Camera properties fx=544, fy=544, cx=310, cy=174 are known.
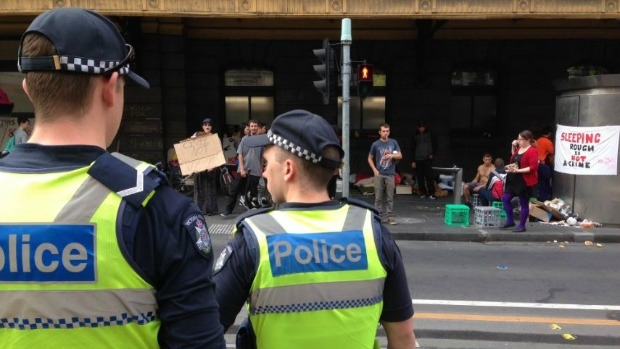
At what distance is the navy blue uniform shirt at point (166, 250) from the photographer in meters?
1.24

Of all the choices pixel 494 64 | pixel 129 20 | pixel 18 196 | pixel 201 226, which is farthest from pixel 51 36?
pixel 494 64

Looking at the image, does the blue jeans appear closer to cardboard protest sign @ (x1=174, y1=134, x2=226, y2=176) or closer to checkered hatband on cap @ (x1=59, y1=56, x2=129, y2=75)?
cardboard protest sign @ (x1=174, y1=134, x2=226, y2=176)

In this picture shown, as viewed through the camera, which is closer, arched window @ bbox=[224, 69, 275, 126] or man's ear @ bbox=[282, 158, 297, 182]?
man's ear @ bbox=[282, 158, 297, 182]

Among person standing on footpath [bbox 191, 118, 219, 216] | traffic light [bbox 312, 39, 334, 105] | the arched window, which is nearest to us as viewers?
traffic light [bbox 312, 39, 334, 105]

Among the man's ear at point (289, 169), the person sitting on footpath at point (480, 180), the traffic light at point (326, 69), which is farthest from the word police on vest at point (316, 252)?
the person sitting on footpath at point (480, 180)

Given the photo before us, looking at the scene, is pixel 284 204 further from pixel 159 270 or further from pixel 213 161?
pixel 213 161

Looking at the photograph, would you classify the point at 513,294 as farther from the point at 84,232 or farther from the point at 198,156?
the point at 198,156

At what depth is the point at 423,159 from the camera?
1438 cm

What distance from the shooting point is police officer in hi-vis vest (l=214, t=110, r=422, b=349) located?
1666 millimetres

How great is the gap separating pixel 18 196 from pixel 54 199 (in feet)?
0.27

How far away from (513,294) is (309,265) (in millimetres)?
5266

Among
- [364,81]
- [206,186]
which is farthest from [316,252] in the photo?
[206,186]

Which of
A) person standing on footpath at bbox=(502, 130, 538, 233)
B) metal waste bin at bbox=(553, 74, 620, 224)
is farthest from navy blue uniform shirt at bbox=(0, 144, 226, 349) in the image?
metal waste bin at bbox=(553, 74, 620, 224)

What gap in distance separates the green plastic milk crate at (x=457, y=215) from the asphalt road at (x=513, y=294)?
3.44ft
